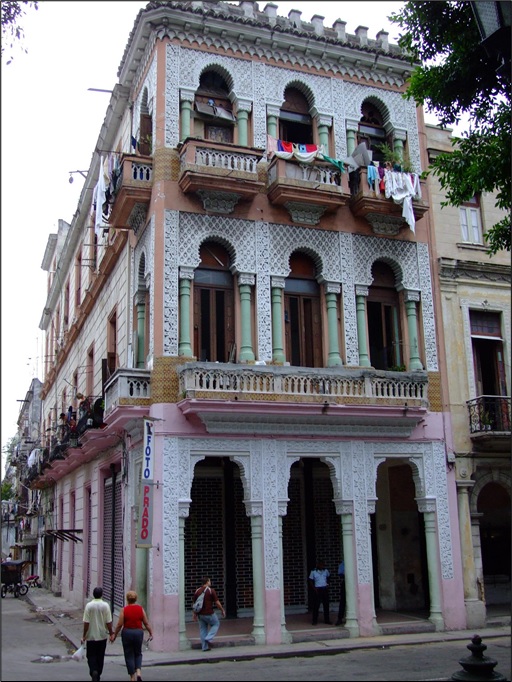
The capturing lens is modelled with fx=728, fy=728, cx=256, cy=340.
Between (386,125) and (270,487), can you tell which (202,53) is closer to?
(386,125)

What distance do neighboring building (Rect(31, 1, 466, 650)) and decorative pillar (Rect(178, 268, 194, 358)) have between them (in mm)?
37

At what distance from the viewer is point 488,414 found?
18922mm

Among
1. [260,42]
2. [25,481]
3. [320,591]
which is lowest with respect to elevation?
[320,591]

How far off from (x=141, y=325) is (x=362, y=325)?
5670 mm

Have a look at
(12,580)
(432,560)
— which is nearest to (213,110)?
(432,560)

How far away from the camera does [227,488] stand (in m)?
19.0

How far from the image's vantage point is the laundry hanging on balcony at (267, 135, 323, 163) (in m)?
18.0

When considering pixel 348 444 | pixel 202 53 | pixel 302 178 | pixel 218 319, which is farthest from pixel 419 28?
pixel 348 444

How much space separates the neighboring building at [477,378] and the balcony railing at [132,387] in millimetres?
7982

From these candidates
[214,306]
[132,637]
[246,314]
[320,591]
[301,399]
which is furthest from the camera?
[214,306]

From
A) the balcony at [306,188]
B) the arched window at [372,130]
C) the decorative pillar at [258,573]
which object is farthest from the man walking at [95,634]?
the arched window at [372,130]

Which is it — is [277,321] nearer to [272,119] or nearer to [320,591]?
[272,119]

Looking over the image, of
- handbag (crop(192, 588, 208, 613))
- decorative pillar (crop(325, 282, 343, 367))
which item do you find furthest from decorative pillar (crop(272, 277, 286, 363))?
handbag (crop(192, 588, 208, 613))

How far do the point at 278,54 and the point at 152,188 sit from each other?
17.0ft
